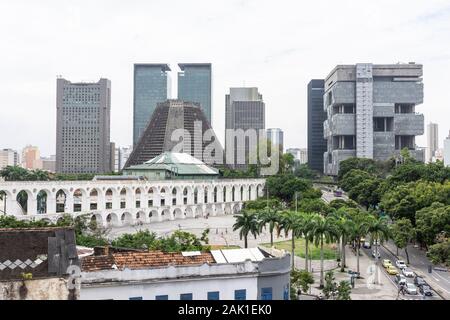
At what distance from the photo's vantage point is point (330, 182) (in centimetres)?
12344

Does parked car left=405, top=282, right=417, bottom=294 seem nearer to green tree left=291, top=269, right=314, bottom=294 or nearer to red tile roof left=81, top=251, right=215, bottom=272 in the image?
green tree left=291, top=269, right=314, bottom=294

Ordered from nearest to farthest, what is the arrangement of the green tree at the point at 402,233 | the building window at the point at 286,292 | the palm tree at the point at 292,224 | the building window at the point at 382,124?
the building window at the point at 286,292 < the palm tree at the point at 292,224 < the green tree at the point at 402,233 < the building window at the point at 382,124

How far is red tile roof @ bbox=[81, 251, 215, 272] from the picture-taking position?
757 inches

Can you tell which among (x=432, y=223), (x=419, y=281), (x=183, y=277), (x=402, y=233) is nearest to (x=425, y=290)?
(x=419, y=281)

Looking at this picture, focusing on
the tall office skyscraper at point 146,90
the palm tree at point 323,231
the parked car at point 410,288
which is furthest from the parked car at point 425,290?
the tall office skyscraper at point 146,90

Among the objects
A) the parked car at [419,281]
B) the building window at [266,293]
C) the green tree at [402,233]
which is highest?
the building window at [266,293]

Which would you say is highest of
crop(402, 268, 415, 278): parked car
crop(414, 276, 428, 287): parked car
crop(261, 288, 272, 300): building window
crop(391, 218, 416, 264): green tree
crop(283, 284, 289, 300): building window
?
crop(261, 288, 272, 300): building window

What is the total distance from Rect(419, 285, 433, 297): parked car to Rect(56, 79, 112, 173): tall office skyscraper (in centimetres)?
16145

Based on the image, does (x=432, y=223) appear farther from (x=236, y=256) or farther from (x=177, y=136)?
(x=177, y=136)

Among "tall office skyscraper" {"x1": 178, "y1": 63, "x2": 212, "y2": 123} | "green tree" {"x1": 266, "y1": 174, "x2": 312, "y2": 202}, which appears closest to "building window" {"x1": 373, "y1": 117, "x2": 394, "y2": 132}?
"green tree" {"x1": 266, "y1": 174, "x2": 312, "y2": 202}

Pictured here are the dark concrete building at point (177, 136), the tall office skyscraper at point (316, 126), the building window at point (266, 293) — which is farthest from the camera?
the tall office skyscraper at point (316, 126)

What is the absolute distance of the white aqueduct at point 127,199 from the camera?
201 ft

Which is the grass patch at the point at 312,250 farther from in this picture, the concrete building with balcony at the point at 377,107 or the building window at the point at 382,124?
the building window at the point at 382,124

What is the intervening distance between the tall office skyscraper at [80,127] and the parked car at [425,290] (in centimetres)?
16145
